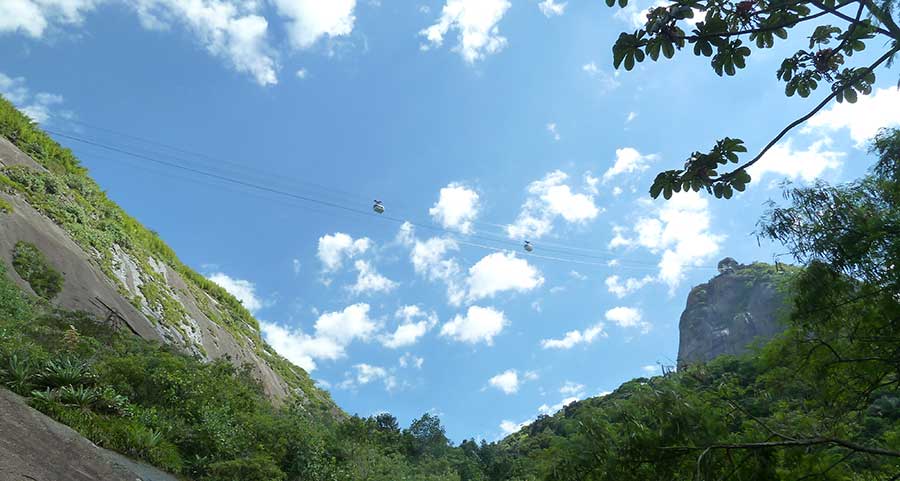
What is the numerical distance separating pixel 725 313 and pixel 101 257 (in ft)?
366

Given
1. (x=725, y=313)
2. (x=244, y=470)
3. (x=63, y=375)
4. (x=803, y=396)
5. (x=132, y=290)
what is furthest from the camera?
(x=725, y=313)

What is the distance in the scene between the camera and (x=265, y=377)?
30109 millimetres

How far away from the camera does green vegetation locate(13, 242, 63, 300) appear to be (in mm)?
19203

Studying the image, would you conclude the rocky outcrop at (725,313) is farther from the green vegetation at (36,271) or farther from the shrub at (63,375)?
the shrub at (63,375)

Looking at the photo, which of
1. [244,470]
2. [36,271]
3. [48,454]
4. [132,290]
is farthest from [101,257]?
[48,454]

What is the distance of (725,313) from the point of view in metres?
111

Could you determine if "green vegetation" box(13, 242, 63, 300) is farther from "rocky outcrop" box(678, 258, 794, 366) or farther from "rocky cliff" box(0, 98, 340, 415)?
"rocky outcrop" box(678, 258, 794, 366)

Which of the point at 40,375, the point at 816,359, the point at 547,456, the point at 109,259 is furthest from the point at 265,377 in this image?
the point at 816,359

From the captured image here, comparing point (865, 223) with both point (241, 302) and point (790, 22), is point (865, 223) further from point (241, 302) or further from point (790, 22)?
point (241, 302)

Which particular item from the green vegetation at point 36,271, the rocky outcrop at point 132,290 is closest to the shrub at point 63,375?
the rocky outcrop at point 132,290

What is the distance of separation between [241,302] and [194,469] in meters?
33.0

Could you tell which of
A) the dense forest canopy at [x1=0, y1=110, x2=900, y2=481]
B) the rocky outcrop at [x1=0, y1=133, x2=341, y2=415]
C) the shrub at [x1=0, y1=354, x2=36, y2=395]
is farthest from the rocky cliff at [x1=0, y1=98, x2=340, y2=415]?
the dense forest canopy at [x1=0, y1=110, x2=900, y2=481]

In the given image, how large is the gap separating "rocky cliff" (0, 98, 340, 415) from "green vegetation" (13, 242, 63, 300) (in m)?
0.24

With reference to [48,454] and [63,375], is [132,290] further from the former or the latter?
[48,454]
